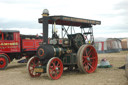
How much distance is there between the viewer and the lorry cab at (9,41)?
10.4 meters

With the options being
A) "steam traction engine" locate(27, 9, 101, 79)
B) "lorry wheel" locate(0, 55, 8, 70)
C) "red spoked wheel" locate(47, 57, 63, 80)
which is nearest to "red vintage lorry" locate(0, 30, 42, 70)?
"lorry wheel" locate(0, 55, 8, 70)

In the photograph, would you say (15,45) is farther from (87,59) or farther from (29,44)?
(87,59)

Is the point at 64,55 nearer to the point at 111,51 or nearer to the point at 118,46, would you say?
the point at 111,51

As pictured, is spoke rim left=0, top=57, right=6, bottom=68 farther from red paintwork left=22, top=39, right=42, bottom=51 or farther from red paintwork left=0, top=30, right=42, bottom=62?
red paintwork left=22, top=39, right=42, bottom=51

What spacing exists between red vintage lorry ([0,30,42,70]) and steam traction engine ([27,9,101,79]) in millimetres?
3347

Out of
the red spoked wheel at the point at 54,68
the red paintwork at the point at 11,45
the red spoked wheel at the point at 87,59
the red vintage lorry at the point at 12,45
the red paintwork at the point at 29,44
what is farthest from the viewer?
the red paintwork at the point at 29,44

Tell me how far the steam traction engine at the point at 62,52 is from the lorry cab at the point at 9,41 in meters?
3.45

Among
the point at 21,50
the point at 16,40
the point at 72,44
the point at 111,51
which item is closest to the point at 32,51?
the point at 21,50

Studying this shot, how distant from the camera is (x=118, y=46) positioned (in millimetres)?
24094

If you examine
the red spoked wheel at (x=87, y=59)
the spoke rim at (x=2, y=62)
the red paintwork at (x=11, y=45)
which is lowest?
the spoke rim at (x=2, y=62)

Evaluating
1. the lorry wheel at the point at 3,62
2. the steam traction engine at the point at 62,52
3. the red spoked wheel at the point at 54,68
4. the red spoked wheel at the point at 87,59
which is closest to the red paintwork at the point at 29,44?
the lorry wheel at the point at 3,62

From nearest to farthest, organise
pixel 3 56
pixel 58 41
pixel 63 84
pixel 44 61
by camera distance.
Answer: pixel 63 84
pixel 44 61
pixel 58 41
pixel 3 56

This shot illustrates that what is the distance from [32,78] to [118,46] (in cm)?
1944

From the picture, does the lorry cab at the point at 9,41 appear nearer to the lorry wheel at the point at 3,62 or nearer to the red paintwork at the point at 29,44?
the lorry wheel at the point at 3,62
